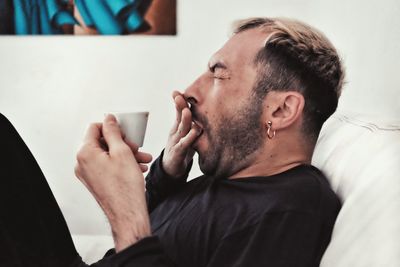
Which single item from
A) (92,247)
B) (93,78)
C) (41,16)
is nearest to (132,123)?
(92,247)

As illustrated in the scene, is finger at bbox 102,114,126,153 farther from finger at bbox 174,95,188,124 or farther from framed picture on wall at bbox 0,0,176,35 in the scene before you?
framed picture on wall at bbox 0,0,176,35

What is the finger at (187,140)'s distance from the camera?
1308mm

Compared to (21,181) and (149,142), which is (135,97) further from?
(21,181)

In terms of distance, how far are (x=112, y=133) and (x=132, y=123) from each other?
5 cm

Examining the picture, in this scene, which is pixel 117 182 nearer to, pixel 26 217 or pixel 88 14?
pixel 26 217

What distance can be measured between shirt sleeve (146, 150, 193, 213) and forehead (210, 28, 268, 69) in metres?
0.36

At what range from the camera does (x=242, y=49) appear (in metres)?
1.24

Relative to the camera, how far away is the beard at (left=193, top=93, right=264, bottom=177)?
3.95 ft

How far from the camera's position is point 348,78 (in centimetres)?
166

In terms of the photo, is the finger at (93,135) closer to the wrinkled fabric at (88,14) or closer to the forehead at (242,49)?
the forehead at (242,49)

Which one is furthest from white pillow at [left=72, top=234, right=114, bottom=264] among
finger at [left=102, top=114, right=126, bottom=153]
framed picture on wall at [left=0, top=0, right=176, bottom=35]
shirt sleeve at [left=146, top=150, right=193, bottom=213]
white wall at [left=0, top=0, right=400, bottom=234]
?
framed picture on wall at [left=0, top=0, right=176, bottom=35]

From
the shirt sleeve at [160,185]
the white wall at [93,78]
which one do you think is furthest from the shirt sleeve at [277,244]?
the white wall at [93,78]

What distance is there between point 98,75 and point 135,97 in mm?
229

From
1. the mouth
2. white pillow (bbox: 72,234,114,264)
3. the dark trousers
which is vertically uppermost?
the mouth
